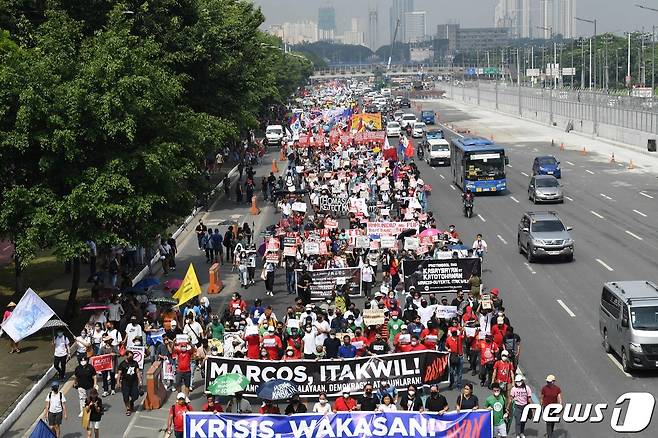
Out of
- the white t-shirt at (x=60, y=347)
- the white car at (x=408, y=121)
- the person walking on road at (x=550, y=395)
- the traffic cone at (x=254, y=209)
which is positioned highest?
the person walking on road at (x=550, y=395)

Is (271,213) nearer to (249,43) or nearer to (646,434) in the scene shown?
(249,43)

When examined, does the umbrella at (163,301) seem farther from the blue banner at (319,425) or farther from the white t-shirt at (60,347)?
the blue banner at (319,425)

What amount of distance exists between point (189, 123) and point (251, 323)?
12.1m

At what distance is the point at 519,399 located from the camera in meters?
19.8

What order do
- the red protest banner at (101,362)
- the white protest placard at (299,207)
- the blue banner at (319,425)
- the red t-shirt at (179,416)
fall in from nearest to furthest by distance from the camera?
the blue banner at (319,425) → the red t-shirt at (179,416) → the red protest banner at (101,362) → the white protest placard at (299,207)

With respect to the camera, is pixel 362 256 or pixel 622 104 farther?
pixel 622 104

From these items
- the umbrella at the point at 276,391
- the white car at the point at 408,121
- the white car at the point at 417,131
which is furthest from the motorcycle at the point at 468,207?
the white car at the point at 408,121

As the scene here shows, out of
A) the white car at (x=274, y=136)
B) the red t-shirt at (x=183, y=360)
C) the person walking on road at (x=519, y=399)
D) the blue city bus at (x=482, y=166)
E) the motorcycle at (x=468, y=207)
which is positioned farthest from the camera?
the white car at (x=274, y=136)

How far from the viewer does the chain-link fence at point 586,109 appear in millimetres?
84356

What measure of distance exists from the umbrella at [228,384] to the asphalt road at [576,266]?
627 cm

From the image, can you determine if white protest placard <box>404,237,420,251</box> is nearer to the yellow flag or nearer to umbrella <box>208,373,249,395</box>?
the yellow flag

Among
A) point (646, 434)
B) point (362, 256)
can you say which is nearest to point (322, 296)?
point (362, 256)

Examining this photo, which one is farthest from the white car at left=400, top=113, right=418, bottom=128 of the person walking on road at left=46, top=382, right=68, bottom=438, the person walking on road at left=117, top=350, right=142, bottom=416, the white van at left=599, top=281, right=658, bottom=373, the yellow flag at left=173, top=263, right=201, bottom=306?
the person walking on road at left=46, top=382, right=68, bottom=438

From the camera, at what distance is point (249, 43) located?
6378 cm
